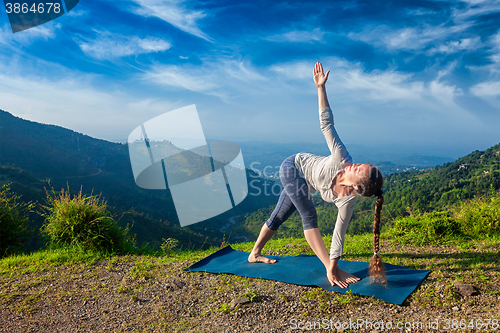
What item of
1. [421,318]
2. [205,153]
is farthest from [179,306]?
[205,153]

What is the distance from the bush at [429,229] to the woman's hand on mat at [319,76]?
3077 millimetres

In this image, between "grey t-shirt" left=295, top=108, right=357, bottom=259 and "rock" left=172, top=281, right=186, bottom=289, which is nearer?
"grey t-shirt" left=295, top=108, right=357, bottom=259

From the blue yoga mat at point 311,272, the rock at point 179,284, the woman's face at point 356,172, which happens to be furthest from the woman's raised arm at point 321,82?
the rock at point 179,284

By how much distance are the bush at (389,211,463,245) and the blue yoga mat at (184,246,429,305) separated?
4.53ft

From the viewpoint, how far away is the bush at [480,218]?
14.8 feet

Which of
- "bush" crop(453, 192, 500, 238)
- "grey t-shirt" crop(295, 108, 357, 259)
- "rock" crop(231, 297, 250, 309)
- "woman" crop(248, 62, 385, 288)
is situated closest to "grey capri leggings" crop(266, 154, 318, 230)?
"woman" crop(248, 62, 385, 288)

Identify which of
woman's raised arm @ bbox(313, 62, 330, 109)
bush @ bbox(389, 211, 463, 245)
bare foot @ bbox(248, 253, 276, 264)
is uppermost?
woman's raised arm @ bbox(313, 62, 330, 109)

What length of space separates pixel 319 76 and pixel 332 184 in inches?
41.8

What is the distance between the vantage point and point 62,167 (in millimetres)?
48031

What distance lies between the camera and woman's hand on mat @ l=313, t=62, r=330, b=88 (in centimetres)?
276

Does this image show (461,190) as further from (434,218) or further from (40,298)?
(40,298)

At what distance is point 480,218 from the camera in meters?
4.61

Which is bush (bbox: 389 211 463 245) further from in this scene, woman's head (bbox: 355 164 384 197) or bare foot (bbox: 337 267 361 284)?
woman's head (bbox: 355 164 384 197)

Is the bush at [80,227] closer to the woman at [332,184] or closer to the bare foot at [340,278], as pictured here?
the woman at [332,184]
